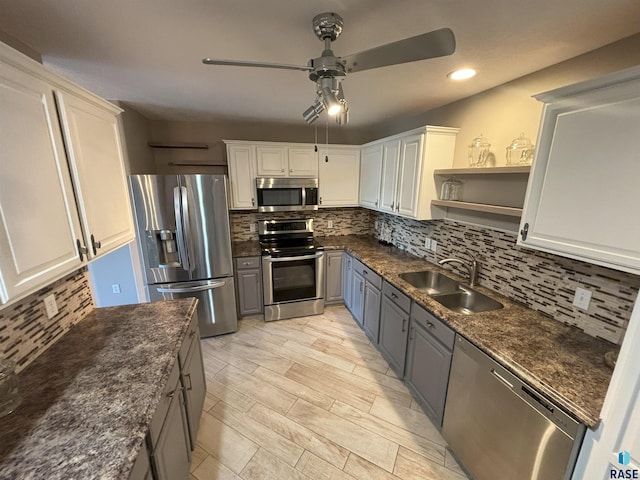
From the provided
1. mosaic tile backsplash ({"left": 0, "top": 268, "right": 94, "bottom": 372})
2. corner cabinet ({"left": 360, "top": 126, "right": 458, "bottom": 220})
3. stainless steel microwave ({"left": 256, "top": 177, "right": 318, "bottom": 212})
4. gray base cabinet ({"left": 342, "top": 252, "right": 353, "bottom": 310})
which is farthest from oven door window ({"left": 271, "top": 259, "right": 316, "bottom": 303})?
mosaic tile backsplash ({"left": 0, "top": 268, "right": 94, "bottom": 372})

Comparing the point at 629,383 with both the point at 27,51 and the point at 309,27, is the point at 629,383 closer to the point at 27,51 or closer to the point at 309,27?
the point at 309,27

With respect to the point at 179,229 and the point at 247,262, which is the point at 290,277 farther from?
the point at 179,229

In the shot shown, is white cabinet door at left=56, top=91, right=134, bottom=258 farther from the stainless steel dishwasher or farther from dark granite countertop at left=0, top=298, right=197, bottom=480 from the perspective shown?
the stainless steel dishwasher

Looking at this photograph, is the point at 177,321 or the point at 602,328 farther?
the point at 177,321

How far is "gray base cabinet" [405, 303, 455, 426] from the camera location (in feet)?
5.52

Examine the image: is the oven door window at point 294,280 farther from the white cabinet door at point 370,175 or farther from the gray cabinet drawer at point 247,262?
the white cabinet door at point 370,175

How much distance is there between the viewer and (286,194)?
11.0 feet

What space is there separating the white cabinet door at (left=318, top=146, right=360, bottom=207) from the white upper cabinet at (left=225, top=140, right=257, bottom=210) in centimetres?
89

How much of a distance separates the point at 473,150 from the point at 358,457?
2395mm

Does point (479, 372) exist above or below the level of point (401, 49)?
below

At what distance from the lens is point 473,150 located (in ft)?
6.85

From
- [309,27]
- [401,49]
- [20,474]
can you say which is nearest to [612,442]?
[401,49]

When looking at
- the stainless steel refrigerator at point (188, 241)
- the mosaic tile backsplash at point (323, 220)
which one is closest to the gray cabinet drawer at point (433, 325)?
the stainless steel refrigerator at point (188, 241)

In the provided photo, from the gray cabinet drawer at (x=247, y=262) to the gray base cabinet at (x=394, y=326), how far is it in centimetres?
155
